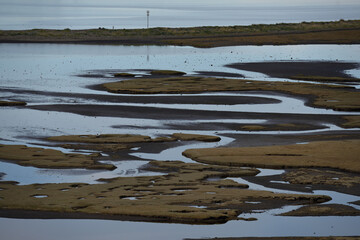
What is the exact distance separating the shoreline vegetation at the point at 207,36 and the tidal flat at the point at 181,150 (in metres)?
34.4

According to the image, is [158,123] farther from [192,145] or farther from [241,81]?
[241,81]

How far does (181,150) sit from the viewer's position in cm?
3300

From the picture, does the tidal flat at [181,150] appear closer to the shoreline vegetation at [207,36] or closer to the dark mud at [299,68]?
the dark mud at [299,68]

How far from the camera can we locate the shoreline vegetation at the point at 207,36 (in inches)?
3981

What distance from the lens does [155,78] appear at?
60000 millimetres

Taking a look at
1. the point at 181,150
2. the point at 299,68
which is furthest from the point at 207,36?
the point at 181,150

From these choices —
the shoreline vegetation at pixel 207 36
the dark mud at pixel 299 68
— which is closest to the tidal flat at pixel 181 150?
the dark mud at pixel 299 68

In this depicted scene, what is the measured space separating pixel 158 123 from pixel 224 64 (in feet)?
113

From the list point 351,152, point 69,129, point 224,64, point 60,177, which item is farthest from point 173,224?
point 224,64

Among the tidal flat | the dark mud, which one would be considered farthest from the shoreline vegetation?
the tidal flat

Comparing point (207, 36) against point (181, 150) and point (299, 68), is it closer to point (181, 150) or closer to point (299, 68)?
point (299, 68)

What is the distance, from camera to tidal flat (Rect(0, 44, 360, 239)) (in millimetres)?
22859

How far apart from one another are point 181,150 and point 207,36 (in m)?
75.4

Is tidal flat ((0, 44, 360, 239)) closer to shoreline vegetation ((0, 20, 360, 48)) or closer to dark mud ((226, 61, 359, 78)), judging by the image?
dark mud ((226, 61, 359, 78))
